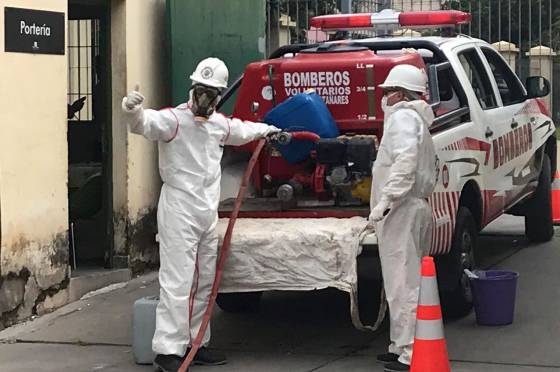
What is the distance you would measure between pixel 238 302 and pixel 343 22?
293 centimetres

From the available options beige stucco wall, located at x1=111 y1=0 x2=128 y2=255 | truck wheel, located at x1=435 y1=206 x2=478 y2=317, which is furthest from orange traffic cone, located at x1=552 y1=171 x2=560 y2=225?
beige stucco wall, located at x1=111 y1=0 x2=128 y2=255

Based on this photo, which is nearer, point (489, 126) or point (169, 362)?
point (169, 362)

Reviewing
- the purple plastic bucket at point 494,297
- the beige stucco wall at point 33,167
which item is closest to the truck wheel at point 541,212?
the purple plastic bucket at point 494,297

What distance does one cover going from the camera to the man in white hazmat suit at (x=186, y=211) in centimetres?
670

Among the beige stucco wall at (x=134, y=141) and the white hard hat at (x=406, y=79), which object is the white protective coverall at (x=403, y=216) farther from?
the beige stucco wall at (x=134, y=141)

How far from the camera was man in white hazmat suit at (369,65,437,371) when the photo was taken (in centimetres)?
649

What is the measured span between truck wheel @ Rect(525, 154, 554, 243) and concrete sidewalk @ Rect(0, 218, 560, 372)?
4.13ft

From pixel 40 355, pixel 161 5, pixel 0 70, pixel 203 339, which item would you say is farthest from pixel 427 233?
pixel 161 5

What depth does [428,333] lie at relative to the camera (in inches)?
238

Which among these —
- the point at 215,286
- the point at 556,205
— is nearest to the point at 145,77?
the point at 215,286

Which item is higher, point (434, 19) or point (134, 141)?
point (434, 19)

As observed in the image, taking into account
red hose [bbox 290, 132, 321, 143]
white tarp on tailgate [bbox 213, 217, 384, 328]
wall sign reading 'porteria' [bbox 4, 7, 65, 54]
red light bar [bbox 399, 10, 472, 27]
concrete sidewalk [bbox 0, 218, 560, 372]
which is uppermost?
red light bar [bbox 399, 10, 472, 27]

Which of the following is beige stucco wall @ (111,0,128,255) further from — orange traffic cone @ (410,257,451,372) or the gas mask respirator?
orange traffic cone @ (410,257,451,372)

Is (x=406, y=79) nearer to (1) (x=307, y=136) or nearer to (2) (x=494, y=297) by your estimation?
(1) (x=307, y=136)
